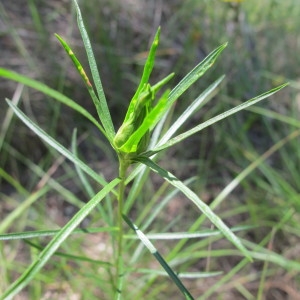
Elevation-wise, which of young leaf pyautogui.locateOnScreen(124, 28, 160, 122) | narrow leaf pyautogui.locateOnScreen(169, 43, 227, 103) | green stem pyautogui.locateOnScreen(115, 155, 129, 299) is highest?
narrow leaf pyautogui.locateOnScreen(169, 43, 227, 103)

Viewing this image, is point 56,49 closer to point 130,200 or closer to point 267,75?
point 267,75

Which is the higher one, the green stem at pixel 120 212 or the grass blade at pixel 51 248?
the green stem at pixel 120 212

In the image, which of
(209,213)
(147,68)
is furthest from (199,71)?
(209,213)

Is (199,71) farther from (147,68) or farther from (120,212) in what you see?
(120,212)

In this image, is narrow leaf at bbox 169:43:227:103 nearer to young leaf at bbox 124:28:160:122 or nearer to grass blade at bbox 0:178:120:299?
young leaf at bbox 124:28:160:122

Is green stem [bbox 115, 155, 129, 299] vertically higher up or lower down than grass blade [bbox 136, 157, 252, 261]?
higher up

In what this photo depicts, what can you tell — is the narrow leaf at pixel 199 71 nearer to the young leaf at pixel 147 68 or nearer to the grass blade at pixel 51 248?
the young leaf at pixel 147 68

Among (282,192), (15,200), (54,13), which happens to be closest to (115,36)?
(54,13)

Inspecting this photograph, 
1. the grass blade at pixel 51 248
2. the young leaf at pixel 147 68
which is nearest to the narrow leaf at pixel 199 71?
the young leaf at pixel 147 68

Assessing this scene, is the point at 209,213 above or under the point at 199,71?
under

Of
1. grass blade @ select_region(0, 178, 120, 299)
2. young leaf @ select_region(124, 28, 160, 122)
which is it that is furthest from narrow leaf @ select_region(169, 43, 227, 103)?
grass blade @ select_region(0, 178, 120, 299)

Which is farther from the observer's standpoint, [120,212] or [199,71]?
[120,212]
